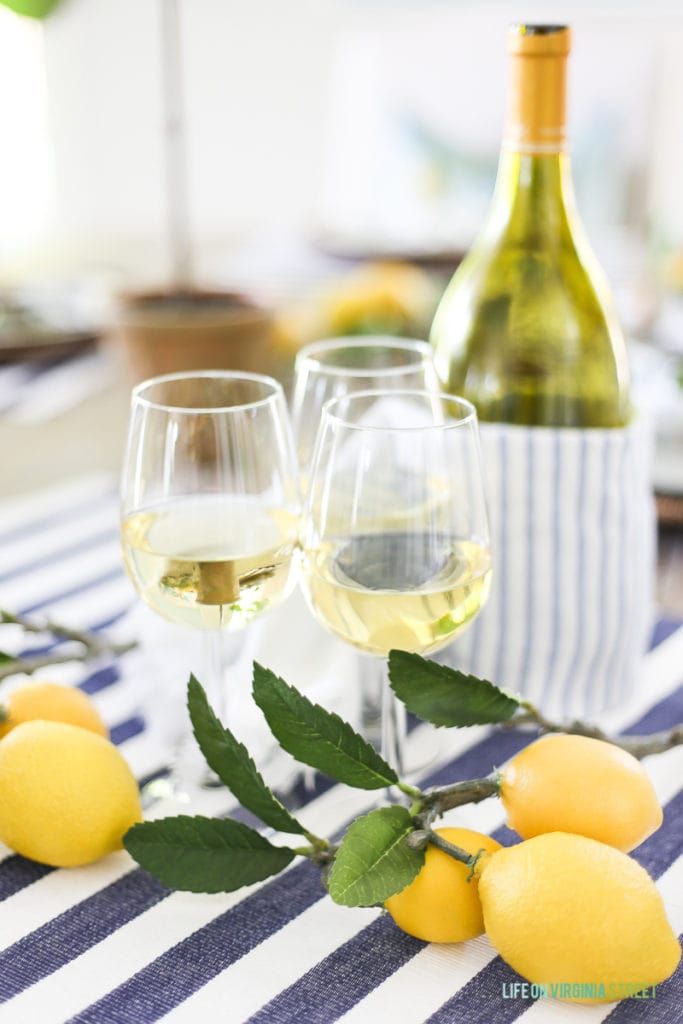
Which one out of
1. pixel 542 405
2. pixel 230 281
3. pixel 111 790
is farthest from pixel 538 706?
pixel 230 281

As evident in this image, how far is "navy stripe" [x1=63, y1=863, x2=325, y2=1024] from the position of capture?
1.66ft

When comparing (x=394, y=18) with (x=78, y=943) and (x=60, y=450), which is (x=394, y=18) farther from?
→ (x=78, y=943)

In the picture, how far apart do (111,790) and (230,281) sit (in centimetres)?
134

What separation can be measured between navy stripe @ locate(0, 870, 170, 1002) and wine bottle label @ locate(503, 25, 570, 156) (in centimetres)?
50

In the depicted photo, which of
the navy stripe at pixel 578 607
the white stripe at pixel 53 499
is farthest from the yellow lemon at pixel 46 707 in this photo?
the white stripe at pixel 53 499

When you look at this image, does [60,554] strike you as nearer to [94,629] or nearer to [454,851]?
[94,629]

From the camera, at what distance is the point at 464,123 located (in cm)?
307

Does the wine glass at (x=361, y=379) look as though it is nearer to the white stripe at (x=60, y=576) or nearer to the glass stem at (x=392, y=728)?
the glass stem at (x=392, y=728)

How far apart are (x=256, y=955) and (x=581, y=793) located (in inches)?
6.7

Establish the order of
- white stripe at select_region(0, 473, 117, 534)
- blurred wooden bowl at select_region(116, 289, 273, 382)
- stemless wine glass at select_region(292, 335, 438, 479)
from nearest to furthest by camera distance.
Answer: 1. stemless wine glass at select_region(292, 335, 438, 479)
2. white stripe at select_region(0, 473, 117, 534)
3. blurred wooden bowl at select_region(116, 289, 273, 382)

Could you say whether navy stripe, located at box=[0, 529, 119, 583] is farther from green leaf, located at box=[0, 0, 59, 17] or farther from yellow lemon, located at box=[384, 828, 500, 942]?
yellow lemon, located at box=[384, 828, 500, 942]

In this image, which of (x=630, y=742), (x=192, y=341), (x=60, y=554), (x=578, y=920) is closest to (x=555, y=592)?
(x=630, y=742)

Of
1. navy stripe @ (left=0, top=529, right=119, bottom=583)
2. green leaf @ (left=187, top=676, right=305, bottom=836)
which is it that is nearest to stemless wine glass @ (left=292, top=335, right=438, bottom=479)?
green leaf @ (left=187, top=676, right=305, bottom=836)

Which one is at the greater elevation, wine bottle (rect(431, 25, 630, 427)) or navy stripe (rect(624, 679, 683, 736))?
wine bottle (rect(431, 25, 630, 427))
